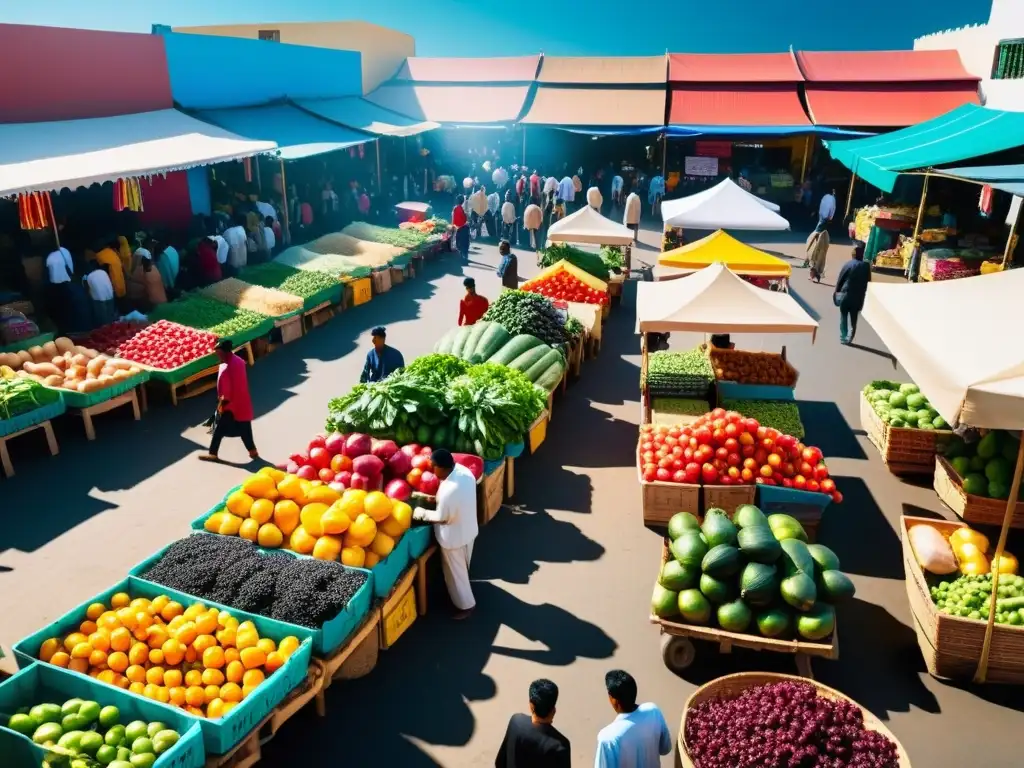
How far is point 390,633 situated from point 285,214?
14412mm

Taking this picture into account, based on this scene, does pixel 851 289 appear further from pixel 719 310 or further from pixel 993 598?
pixel 993 598

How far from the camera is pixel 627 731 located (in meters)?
3.99

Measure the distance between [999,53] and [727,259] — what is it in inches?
652

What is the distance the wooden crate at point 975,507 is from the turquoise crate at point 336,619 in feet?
18.0

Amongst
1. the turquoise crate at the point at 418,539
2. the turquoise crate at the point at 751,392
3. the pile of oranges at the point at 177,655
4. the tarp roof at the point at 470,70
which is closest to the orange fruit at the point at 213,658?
the pile of oranges at the point at 177,655

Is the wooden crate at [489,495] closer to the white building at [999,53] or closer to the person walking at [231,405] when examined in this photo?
the person walking at [231,405]

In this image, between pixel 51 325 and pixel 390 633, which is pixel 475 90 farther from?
pixel 390 633

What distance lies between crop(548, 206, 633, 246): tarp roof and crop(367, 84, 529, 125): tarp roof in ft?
42.1

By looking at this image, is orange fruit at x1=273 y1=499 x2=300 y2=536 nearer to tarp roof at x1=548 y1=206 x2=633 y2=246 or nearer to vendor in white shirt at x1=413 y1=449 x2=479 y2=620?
vendor in white shirt at x1=413 y1=449 x2=479 y2=620

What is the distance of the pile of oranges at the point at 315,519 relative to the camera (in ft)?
→ 19.0

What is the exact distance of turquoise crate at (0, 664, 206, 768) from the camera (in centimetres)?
422

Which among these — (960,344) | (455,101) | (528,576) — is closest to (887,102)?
(455,101)

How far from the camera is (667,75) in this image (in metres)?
27.8

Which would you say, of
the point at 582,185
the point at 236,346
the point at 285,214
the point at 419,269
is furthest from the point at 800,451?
the point at 582,185
